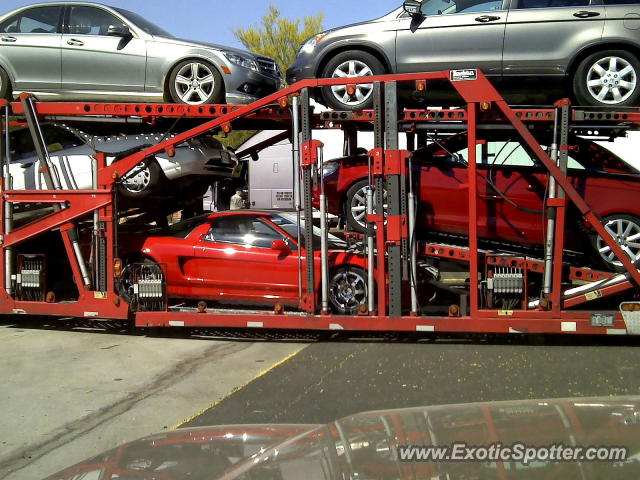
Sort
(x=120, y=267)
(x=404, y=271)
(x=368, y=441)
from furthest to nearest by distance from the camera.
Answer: (x=120, y=267) → (x=404, y=271) → (x=368, y=441)

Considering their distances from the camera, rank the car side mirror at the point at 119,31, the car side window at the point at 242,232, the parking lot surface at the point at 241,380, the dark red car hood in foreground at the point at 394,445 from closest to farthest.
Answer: the dark red car hood in foreground at the point at 394,445 → the parking lot surface at the point at 241,380 → the car side window at the point at 242,232 → the car side mirror at the point at 119,31

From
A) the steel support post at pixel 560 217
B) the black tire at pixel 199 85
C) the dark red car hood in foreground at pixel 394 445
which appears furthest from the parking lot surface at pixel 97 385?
the black tire at pixel 199 85

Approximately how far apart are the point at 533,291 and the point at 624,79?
97.2 inches

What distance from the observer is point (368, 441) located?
214 centimetres

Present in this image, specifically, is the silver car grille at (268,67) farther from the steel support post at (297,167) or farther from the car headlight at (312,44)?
the steel support post at (297,167)

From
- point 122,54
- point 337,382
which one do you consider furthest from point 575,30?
point 122,54

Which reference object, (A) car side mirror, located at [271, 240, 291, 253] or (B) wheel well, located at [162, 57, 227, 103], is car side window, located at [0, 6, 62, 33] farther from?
(A) car side mirror, located at [271, 240, 291, 253]

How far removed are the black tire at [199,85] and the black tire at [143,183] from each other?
0.89 meters

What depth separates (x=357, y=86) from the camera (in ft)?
24.5

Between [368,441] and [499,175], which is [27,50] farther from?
[368,441]

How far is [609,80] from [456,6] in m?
1.88

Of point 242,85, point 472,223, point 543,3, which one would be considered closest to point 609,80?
point 543,3

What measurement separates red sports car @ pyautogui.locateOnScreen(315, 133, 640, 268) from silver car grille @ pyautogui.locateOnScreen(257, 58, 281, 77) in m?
1.76

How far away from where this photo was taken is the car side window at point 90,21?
8.34m
